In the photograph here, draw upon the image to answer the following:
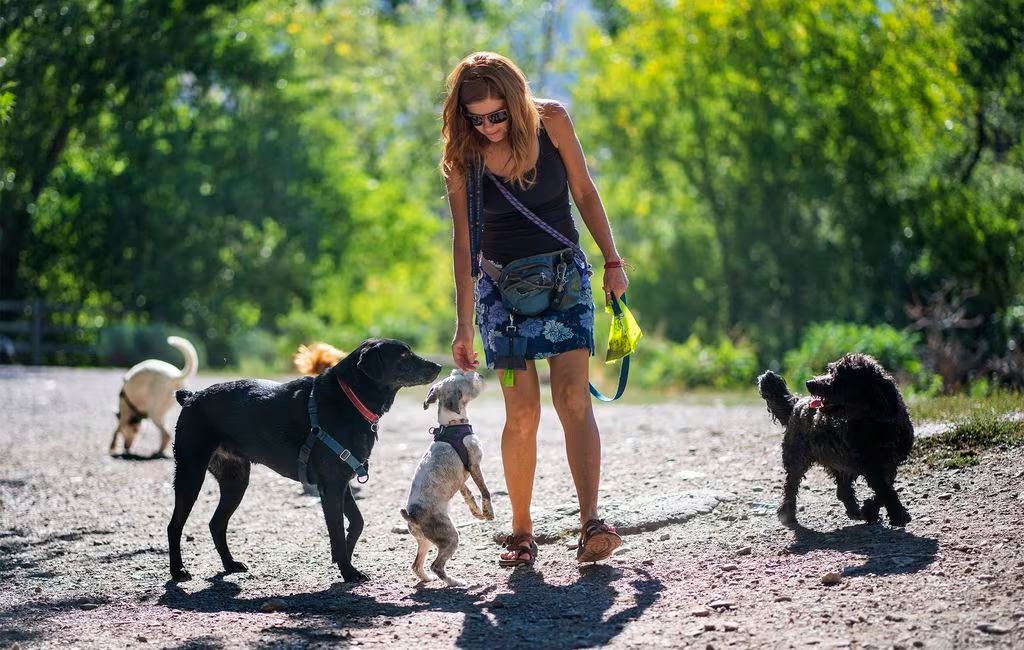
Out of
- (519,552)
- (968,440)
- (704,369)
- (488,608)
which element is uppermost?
(704,369)

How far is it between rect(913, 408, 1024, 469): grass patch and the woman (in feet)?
7.11

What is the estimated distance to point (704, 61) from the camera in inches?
1030

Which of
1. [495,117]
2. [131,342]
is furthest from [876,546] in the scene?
[131,342]

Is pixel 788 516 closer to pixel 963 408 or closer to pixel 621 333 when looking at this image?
pixel 621 333

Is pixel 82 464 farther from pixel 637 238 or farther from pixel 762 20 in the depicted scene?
pixel 637 238

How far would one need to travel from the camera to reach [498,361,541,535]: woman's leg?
6.03 meters

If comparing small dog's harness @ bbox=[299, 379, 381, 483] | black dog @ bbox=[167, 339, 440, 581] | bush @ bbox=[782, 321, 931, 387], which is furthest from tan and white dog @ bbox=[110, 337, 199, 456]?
bush @ bbox=[782, 321, 931, 387]

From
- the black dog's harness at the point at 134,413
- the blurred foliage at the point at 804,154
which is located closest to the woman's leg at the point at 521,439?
the black dog's harness at the point at 134,413

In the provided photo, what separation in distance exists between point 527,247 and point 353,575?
176cm

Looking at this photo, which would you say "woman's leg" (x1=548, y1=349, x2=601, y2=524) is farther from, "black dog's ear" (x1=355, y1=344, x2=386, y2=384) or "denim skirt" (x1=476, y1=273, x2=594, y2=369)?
"black dog's ear" (x1=355, y1=344, x2=386, y2=384)

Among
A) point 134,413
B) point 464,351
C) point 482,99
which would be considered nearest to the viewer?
point 482,99

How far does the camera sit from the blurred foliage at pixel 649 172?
59.5ft

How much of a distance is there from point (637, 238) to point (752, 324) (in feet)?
37.2

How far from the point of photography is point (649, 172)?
28672 mm
